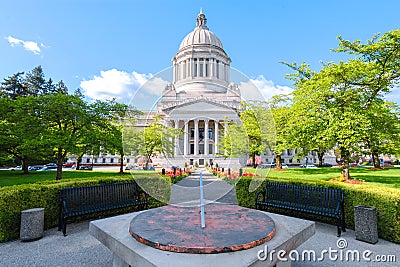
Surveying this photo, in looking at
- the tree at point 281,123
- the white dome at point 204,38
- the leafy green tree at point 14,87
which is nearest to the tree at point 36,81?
the leafy green tree at point 14,87

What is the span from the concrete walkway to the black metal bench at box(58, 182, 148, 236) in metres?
0.66

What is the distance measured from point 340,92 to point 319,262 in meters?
14.2

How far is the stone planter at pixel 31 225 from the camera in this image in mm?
6707

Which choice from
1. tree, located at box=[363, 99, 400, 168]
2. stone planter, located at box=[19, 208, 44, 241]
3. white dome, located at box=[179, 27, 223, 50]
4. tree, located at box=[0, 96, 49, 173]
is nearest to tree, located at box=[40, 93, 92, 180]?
tree, located at box=[0, 96, 49, 173]

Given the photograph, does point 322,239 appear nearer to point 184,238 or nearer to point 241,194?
point 241,194

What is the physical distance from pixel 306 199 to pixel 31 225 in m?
9.12

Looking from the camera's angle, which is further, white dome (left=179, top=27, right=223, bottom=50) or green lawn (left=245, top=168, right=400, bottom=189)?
white dome (left=179, top=27, right=223, bottom=50)

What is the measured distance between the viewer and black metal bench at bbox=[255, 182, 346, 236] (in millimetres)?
7498

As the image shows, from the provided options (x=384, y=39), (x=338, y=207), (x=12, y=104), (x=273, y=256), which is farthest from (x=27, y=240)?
(x=384, y=39)

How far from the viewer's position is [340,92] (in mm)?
16156

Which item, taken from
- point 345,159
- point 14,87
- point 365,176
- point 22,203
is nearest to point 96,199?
point 22,203

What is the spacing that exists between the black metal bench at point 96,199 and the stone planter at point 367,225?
7.43 m

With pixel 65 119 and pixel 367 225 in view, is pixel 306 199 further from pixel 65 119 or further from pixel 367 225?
pixel 65 119

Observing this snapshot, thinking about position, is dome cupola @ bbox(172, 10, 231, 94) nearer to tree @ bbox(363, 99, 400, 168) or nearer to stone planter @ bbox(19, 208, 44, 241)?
stone planter @ bbox(19, 208, 44, 241)
